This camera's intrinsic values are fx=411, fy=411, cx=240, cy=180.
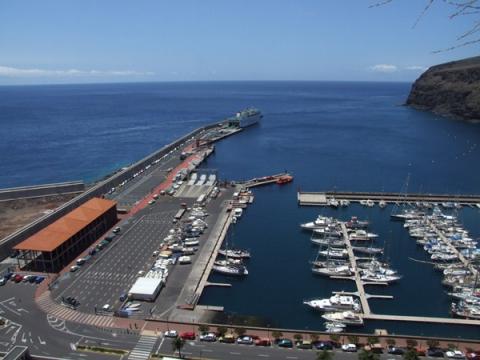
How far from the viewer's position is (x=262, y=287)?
4544 cm

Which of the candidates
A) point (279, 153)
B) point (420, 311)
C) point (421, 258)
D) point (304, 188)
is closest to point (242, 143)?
point (279, 153)

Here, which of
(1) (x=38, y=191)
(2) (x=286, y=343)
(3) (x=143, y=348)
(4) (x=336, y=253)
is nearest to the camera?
(3) (x=143, y=348)

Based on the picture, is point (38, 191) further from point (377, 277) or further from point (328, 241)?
point (377, 277)

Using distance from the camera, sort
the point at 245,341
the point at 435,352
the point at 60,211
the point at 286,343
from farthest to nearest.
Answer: the point at 60,211 → the point at 245,341 → the point at 286,343 → the point at 435,352

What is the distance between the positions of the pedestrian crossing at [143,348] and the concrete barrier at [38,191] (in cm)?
4480

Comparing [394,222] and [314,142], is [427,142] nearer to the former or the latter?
[314,142]

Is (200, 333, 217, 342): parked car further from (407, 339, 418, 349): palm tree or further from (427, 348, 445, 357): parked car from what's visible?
(427, 348, 445, 357): parked car

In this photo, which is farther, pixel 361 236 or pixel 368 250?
pixel 361 236

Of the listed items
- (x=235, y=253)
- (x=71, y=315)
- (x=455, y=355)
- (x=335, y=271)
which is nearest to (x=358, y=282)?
(x=335, y=271)

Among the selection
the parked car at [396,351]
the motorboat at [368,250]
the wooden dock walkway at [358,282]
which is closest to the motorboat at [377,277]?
the wooden dock walkway at [358,282]

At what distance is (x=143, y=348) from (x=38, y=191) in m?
46.6

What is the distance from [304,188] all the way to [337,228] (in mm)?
22906

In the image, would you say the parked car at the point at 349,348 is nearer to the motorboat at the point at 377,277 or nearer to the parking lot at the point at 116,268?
the motorboat at the point at 377,277

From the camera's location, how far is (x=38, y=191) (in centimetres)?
6950
